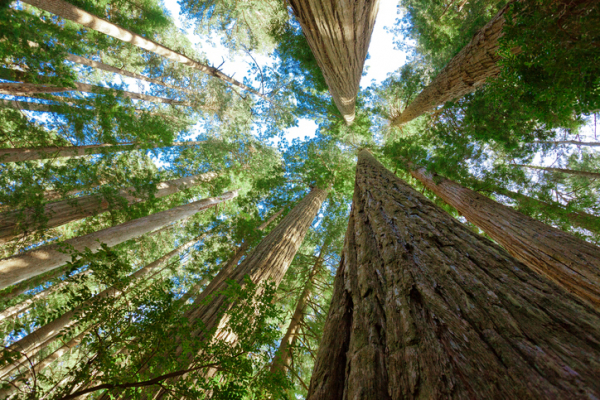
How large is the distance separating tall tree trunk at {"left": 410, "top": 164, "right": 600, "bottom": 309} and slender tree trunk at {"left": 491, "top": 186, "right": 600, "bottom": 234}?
55.5 inches

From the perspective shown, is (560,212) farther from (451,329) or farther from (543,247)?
(451,329)

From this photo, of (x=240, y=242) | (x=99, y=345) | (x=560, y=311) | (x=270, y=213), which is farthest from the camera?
(x=270, y=213)

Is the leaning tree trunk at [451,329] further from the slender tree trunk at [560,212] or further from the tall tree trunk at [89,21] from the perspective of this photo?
the tall tree trunk at [89,21]

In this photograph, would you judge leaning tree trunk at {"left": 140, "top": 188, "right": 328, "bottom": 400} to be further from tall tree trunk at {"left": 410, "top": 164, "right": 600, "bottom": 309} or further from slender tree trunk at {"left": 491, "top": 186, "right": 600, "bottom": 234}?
slender tree trunk at {"left": 491, "top": 186, "right": 600, "bottom": 234}

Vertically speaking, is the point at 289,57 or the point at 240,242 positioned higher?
the point at 289,57

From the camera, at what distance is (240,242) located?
622cm

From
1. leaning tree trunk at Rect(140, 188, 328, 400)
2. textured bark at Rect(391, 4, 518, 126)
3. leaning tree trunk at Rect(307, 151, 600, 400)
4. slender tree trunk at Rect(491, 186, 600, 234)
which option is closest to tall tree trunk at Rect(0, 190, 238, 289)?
leaning tree trunk at Rect(140, 188, 328, 400)

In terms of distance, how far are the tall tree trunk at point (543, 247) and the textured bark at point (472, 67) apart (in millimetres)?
2443

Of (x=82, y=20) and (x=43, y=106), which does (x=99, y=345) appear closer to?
(x=82, y=20)

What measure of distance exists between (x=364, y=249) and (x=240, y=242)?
198 inches

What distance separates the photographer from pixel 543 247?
3439 millimetres

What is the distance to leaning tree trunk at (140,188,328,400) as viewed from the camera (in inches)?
103

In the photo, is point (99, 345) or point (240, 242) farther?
point (240, 242)

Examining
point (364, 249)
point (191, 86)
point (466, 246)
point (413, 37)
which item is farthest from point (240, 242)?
point (413, 37)
